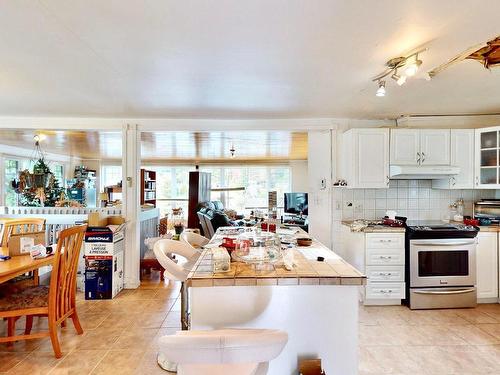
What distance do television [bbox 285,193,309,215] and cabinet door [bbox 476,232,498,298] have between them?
438 centimetres

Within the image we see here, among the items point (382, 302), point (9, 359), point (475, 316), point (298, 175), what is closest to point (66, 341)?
point (9, 359)

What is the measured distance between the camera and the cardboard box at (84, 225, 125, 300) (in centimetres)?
357

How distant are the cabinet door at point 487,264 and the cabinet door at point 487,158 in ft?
2.03

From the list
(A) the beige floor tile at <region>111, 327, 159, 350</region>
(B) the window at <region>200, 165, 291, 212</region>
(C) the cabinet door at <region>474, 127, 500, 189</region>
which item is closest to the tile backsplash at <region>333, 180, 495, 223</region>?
(C) the cabinet door at <region>474, 127, 500, 189</region>

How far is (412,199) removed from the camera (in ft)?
12.9

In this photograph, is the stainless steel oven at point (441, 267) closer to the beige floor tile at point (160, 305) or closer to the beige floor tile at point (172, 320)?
the beige floor tile at point (172, 320)

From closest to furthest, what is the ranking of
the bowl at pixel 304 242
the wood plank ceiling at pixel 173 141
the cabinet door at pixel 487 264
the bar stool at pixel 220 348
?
the bar stool at pixel 220 348, the bowl at pixel 304 242, the cabinet door at pixel 487 264, the wood plank ceiling at pixel 173 141

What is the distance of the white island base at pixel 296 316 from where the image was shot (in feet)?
5.46

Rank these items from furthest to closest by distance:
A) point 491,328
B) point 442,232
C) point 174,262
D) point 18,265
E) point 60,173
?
point 60,173 → point 442,232 → point 491,328 → point 18,265 → point 174,262

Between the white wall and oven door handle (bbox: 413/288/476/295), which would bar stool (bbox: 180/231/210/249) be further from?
the white wall

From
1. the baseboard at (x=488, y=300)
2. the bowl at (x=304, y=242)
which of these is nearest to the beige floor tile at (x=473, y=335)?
the baseboard at (x=488, y=300)

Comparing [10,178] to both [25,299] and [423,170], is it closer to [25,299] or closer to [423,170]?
[25,299]

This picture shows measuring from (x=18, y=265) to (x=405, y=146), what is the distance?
4.06 m

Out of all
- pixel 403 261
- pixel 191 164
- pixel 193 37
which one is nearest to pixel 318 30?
pixel 193 37
